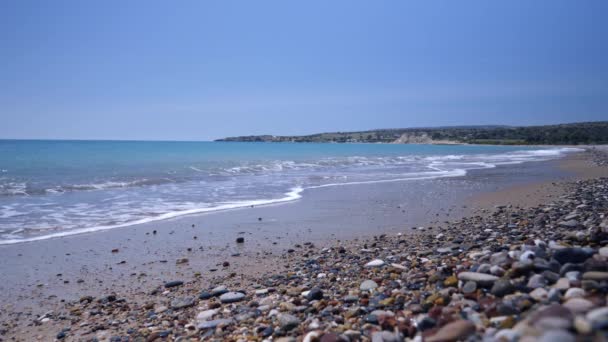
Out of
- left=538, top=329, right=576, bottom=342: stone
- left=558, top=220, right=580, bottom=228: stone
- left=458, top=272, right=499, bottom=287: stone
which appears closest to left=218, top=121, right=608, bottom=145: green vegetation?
left=558, top=220, right=580, bottom=228: stone

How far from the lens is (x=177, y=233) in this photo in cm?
930

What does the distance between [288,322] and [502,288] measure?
191 centimetres

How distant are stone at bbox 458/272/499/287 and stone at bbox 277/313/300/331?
164 centimetres

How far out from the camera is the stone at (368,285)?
4754 millimetres

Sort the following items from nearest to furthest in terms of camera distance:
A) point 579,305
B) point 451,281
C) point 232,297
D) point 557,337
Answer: point 557,337
point 579,305
point 451,281
point 232,297

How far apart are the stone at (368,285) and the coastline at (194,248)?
6.41 feet

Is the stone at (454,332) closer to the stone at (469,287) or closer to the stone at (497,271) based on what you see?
the stone at (469,287)

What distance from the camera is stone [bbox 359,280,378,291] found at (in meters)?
4.75

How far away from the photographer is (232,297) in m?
5.10

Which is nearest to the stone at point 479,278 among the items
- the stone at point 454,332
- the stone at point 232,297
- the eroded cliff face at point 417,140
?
the stone at point 454,332

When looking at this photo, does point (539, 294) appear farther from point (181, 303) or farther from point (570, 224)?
point (570, 224)

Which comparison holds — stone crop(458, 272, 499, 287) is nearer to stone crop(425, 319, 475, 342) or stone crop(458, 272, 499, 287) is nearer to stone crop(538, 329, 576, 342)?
stone crop(425, 319, 475, 342)

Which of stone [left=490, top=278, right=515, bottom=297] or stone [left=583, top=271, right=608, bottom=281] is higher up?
stone [left=583, top=271, right=608, bottom=281]

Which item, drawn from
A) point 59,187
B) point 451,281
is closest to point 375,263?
point 451,281
